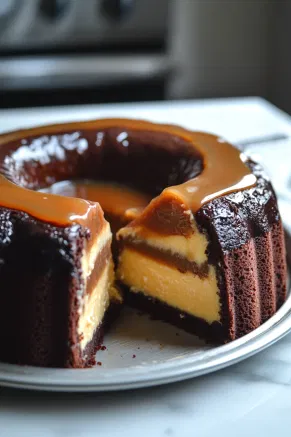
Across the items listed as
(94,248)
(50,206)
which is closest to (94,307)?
(94,248)

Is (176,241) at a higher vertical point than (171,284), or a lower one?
higher

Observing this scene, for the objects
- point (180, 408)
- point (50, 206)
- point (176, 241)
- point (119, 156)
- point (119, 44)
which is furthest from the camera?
point (119, 44)

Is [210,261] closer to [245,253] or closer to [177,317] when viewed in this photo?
[245,253]

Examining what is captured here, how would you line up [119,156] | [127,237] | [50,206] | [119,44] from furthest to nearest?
1. [119,44]
2. [119,156]
3. [127,237]
4. [50,206]

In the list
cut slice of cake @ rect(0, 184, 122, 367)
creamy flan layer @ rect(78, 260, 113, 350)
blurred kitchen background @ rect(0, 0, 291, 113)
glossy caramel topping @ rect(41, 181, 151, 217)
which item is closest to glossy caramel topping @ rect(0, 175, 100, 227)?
cut slice of cake @ rect(0, 184, 122, 367)

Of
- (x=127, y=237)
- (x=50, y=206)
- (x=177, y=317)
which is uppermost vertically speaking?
(x=50, y=206)

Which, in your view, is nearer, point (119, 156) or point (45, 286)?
point (45, 286)

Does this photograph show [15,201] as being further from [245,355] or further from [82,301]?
[245,355]
